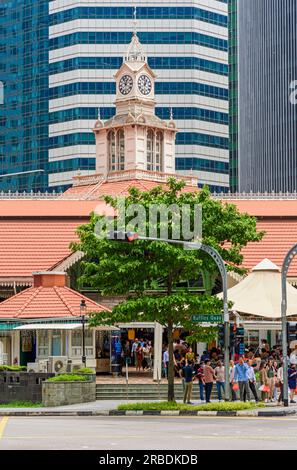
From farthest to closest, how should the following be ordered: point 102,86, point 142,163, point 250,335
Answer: point 102,86, point 142,163, point 250,335

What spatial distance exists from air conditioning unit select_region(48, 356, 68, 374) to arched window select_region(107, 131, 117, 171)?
35.8m

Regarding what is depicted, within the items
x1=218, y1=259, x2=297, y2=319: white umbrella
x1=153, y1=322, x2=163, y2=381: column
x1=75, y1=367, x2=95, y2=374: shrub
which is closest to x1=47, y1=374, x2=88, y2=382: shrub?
x1=75, y1=367, x2=95, y2=374: shrub

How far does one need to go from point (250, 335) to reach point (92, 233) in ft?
62.2

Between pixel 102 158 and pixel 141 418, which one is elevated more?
pixel 102 158

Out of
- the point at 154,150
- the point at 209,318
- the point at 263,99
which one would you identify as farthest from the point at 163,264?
the point at 263,99

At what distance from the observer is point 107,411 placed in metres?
47.9

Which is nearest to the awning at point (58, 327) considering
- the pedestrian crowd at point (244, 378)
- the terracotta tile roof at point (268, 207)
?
the pedestrian crowd at point (244, 378)

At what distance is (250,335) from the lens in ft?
220

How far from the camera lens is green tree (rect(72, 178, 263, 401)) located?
1908 inches

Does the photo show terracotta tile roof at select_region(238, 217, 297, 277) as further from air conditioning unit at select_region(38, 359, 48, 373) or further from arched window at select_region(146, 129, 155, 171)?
arched window at select_region(146, 129, 155, 171)
